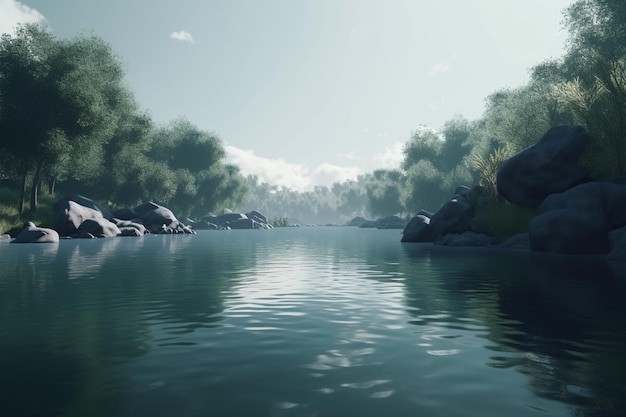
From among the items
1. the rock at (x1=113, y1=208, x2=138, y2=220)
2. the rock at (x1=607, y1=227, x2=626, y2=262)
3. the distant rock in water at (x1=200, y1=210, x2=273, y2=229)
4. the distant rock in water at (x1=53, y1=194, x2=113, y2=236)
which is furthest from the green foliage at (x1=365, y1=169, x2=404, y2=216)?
the rock at (x1=607, y1=227, x2=626, y2=262)

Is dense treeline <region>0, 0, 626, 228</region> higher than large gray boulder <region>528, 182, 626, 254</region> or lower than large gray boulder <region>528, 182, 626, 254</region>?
higher

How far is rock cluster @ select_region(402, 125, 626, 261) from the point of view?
2030 centimetres

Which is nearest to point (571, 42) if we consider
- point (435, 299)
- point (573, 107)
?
point (573, 107)

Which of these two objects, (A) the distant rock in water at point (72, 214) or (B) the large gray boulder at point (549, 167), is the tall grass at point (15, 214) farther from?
(B) the large gray boulder at point (549, 167)

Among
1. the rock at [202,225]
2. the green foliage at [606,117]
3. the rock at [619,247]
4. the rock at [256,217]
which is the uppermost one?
the green foliage at [606,117]

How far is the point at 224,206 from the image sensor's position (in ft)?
293

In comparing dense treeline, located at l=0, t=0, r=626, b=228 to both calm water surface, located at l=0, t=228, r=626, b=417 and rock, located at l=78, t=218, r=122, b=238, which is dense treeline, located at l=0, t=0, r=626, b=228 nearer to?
rock, located at l=78, t=218, r=122, b=238

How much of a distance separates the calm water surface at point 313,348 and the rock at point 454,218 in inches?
738

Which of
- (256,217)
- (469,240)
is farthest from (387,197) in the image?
(469,240)

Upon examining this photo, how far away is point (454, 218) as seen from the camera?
31.4 meters

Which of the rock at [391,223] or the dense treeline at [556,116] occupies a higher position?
the dense treeline at [556,116]

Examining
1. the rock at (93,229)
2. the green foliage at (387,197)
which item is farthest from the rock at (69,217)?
the green foliage at (387,197)

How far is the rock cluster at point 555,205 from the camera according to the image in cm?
2030

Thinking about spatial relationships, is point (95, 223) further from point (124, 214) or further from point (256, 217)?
point (256, 217)
